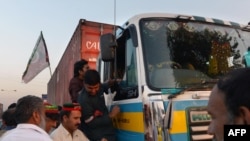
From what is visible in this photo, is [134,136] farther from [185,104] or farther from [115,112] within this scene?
[185,104]

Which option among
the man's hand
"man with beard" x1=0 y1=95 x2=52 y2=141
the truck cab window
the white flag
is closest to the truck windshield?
the truck cab window

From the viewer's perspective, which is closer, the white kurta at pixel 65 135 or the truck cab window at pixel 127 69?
the truck cab window at pixel 127 69

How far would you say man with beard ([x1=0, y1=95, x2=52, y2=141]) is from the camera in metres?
2.39

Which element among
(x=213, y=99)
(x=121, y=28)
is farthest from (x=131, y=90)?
(x=213, y=99)

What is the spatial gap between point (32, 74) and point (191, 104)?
870 centimetres

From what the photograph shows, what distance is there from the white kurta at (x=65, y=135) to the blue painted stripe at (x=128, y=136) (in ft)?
1.22

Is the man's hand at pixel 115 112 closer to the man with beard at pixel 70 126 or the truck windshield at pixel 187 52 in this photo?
the man with beard at pixel 70 126

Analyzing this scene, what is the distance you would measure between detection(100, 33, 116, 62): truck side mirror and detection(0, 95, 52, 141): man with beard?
1.19 m

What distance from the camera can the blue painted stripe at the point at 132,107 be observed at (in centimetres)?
325

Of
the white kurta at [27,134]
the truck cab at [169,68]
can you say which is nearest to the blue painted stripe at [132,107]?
the truck cab at [169,68]

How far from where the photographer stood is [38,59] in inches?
412

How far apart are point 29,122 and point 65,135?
120 cm

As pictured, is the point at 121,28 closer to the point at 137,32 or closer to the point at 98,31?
the point at 137,32

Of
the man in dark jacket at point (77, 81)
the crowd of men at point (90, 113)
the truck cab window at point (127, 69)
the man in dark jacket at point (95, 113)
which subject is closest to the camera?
the crowd of men at point (90, 113)
